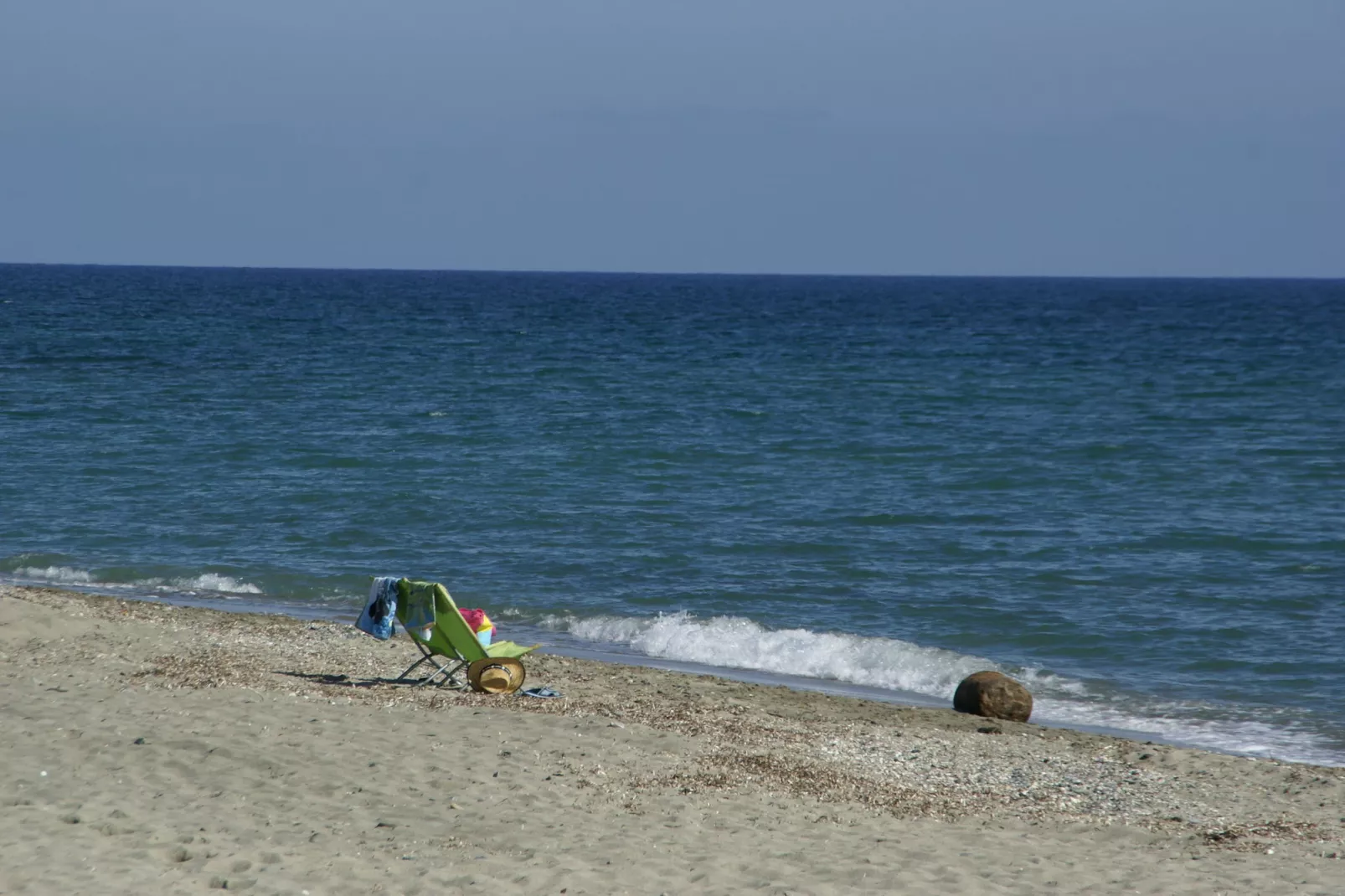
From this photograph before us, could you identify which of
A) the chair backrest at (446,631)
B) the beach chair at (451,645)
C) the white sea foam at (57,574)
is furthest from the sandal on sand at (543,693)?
the white sea foam at (57,574)

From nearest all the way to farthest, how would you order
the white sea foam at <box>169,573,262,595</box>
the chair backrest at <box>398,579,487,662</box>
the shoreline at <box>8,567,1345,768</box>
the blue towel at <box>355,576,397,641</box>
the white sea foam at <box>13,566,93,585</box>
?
1. the chair backrest at <box>398,579,487,662</box>
2. the blue towel at <box>355,576,397,641</box>
3. the shoreline at <box>8,567,1345,768</box>
4. the white sea foam at <box>169,573,262,595</box>
5. the white sea foam at <box>13,566,93,585</box>

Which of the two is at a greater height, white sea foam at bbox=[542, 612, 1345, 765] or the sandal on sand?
the sandal on sand

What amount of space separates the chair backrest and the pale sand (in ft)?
1.22

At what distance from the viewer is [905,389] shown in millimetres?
38562

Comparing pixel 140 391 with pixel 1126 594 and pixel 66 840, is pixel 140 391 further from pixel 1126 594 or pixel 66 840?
pixel 66 840

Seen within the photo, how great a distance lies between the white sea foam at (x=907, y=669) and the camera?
12.0m

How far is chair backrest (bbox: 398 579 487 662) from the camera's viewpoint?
11117mm

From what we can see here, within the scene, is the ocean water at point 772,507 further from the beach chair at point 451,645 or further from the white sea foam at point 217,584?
the beach chair at point 451,645

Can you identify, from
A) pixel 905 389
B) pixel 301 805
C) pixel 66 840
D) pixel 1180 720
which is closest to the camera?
pixel 66 840

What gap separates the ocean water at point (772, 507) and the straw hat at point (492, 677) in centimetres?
365

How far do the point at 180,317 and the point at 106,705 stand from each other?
2404 inches

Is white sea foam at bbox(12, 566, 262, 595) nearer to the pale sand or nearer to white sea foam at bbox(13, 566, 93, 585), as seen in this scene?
white sea foam at bbox(13, 566, 93, 585)

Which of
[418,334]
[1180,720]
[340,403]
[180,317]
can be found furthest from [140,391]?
[180,317]

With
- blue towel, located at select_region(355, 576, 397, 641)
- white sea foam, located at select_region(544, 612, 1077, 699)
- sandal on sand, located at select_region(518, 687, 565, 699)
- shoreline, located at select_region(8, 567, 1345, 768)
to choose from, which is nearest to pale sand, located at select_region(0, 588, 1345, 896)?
sandal on sand, located at select_region(518, 687, 565, 699)
